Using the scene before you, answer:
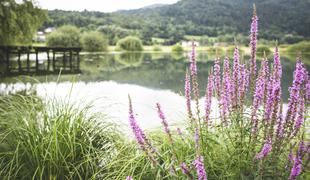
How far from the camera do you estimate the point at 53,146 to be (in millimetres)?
3836

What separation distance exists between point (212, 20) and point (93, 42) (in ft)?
183

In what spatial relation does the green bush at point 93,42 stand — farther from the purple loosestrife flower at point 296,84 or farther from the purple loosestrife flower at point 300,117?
the purple loosestrife flower at point 296,84

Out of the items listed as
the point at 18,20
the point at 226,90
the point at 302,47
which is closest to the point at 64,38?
the point at 18,20

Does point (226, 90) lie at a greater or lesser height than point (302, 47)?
lesser

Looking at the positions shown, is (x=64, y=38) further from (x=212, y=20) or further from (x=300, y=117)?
(x=212, y=20)

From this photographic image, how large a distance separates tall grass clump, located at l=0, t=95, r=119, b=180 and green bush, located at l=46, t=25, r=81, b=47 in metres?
48.0

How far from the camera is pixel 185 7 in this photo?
394 ft

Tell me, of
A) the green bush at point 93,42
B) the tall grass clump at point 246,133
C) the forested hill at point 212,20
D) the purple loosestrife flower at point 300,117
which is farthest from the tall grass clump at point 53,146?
the forested hill at point 212,20

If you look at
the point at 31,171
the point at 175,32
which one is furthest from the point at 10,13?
the point at 175,32

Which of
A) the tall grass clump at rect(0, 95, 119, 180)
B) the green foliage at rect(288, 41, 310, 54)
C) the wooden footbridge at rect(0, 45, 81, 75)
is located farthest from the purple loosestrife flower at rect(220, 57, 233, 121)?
the green foliage at rect(288, 41, 310, 54)

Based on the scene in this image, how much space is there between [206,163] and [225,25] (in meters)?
94.6

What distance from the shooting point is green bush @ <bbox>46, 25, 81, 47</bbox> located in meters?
50.2

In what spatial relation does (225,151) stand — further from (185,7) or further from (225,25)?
(185,7)

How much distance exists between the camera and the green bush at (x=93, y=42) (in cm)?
5203
